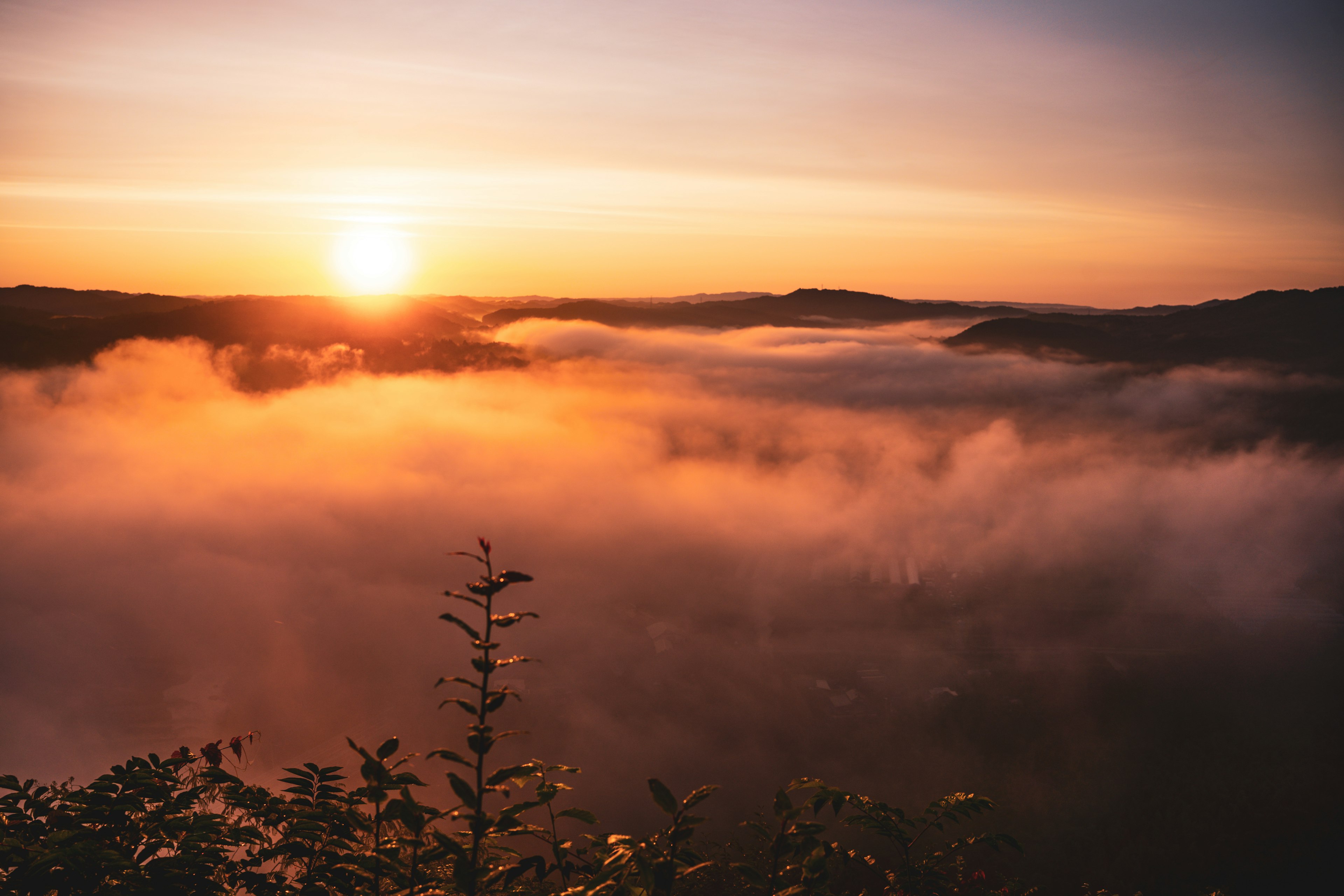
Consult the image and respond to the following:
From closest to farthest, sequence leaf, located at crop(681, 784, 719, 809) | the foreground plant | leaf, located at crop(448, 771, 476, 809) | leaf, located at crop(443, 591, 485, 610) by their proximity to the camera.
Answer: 1. leaf, located at crop(443, 591, 485, 610)
2. leaf, located at crop(448, 771, 476, 809)
3. the foreground plant
4. leaf, located at crop(681, 784, 719, 809)

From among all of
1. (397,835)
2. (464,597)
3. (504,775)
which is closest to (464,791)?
(504,775)

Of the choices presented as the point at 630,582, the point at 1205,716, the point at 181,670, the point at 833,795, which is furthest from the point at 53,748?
the point at 1205,716

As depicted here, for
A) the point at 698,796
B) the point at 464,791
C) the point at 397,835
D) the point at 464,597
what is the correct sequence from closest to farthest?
the point at 464,597 < the point at 464,791 < the point at 698,796 < the point at 397,835

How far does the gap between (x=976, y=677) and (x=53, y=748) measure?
141 metres

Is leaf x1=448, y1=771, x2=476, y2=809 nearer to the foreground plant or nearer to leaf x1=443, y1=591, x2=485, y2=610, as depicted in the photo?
the foreground plant

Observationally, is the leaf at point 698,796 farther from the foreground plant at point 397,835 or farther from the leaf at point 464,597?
the leaf at point 464,597

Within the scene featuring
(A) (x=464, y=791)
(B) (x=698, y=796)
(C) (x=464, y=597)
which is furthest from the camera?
(B) (x=698, y=796)

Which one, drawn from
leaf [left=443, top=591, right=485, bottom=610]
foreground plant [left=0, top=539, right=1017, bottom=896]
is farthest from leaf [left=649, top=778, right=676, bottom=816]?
leaf [left=443, top=591, right=485, bottom=610]

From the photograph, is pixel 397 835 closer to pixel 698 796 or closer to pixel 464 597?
pixel 698 796

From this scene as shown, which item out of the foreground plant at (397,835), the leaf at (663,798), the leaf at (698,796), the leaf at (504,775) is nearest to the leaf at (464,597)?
the foreground plant at (397,835)

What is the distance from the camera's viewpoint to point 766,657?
128 m

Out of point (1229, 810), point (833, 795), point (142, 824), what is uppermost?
point (833, 795)

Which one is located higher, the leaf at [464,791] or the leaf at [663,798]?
the leaf at [464,791]

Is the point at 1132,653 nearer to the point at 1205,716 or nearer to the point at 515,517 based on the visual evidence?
the point at 1205,716
